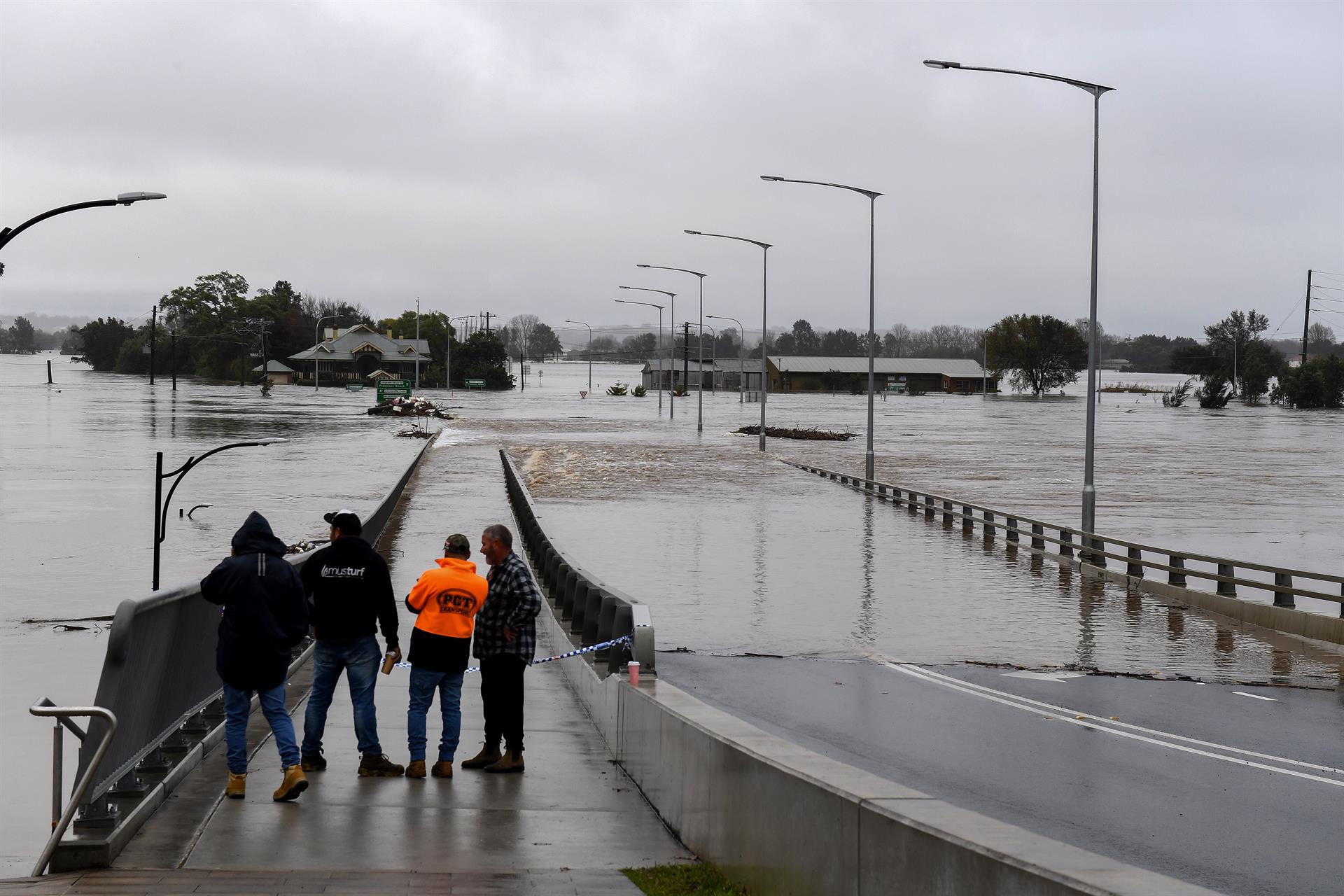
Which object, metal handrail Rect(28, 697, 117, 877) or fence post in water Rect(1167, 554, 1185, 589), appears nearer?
metal handrail Rect(28, 697, 117, 877)

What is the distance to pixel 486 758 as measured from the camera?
973cm

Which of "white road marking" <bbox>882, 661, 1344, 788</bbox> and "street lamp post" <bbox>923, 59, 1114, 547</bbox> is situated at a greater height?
"street lamp post" <bbox>923, 59, 1114, 547</bbox>

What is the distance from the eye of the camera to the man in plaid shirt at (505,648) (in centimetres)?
961

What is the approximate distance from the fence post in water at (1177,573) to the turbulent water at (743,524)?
2.63ft

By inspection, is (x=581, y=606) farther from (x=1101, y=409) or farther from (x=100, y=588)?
(x=1101, y=409)

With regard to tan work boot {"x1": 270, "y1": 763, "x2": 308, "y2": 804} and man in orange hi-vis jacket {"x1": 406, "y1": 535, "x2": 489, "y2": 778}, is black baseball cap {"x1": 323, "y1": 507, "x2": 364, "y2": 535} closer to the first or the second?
man in orange hi-vis jacket {"x1": 406, "y1": 535, "x2": 489, "y2": 778}

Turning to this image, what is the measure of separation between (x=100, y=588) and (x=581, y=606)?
17.3 metres

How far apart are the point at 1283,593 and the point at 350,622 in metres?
16.7

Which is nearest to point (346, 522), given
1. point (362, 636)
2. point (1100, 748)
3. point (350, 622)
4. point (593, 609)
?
point (350, 622)

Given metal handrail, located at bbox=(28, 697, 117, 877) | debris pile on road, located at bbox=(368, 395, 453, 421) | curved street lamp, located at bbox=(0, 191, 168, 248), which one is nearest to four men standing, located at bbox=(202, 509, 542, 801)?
metal handrail, located at bbox=(28, 697, 117, 877)

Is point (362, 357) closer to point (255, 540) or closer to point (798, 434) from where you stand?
point (798, 434)

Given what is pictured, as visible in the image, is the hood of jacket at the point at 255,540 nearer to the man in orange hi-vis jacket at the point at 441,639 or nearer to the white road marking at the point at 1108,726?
the man in orange hi-vis jacket at the point at 441,639

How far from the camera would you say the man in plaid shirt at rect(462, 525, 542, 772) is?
31.5ft

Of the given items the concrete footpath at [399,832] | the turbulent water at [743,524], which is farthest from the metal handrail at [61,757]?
the turbulent water at [743,524]
